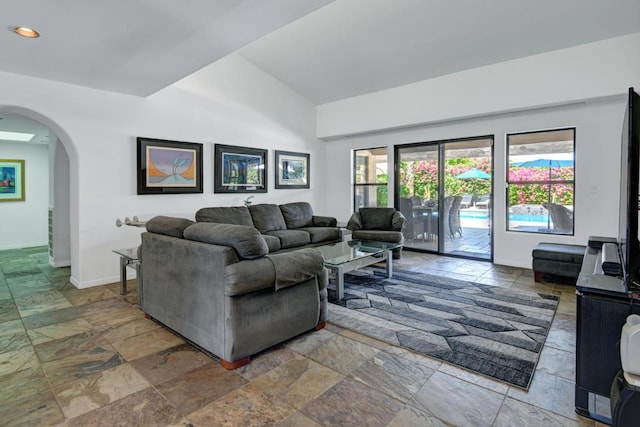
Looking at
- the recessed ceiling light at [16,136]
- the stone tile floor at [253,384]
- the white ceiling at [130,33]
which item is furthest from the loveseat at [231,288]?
the recessed ceiling light at [16,136]

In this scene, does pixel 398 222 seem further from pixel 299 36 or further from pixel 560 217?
pixel 299 36

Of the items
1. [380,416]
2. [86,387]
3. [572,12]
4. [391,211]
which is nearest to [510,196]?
Answer: [391,211]

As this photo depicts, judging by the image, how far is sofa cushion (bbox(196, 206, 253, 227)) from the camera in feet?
15.7

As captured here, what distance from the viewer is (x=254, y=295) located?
2.33 m

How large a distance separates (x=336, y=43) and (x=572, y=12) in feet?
9.24

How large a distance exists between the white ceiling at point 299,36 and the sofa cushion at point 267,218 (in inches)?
86.5

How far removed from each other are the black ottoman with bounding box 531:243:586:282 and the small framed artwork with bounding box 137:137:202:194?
4786 mm

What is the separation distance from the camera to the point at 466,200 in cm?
586

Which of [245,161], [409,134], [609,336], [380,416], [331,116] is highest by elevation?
[331,116]

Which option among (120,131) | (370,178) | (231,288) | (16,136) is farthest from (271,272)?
(16,136)

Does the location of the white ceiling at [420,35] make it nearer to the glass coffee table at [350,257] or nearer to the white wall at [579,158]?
the white wall at [579,158]

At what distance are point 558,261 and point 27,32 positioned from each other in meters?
5.78

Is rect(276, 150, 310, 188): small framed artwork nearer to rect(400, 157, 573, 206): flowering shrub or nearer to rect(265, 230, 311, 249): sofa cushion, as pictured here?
rect(265, 230, 311, 249): sofa cushion

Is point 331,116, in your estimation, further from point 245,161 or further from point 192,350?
point 192,350
